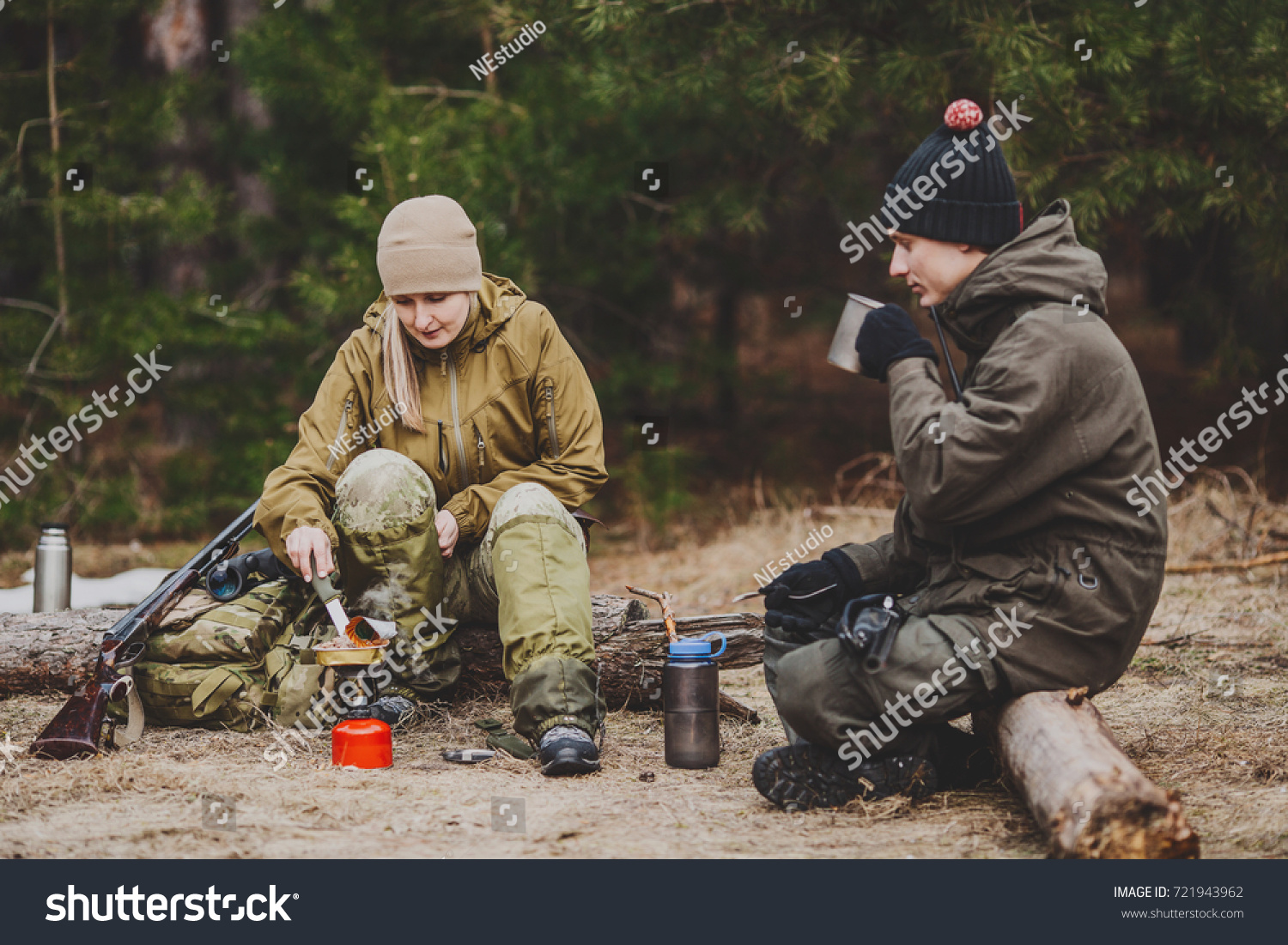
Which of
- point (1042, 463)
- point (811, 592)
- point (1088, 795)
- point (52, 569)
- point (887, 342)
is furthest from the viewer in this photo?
point (52, 569)

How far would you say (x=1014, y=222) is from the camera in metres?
3.21

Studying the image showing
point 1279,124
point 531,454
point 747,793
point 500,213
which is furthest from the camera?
point 500,213

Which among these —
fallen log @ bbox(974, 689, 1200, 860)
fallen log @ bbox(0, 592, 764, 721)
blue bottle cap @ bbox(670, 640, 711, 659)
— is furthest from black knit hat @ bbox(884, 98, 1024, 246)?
fallen log @ bbox(0, 592, 764, 721)

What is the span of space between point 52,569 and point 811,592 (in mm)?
3301

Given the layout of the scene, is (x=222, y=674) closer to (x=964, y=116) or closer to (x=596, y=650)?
(x=596, y=650)

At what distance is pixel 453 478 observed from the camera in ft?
14.2

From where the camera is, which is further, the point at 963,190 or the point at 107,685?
the point at 107,685

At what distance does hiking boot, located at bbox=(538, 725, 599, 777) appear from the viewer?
3568mm

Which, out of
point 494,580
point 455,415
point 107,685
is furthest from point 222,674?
point 455,415

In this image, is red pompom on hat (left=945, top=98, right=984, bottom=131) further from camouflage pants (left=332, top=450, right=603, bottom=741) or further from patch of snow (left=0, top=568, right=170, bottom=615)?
patch of snow (left=0, top=568, right=170, bottom=615)

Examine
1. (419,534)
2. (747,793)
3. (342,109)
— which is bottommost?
(747,793)

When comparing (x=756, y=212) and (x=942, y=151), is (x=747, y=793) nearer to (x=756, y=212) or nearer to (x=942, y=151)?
(x=942, y=151)

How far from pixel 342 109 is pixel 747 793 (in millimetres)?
6043

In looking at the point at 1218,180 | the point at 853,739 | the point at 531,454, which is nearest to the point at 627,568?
the point at 531,454
